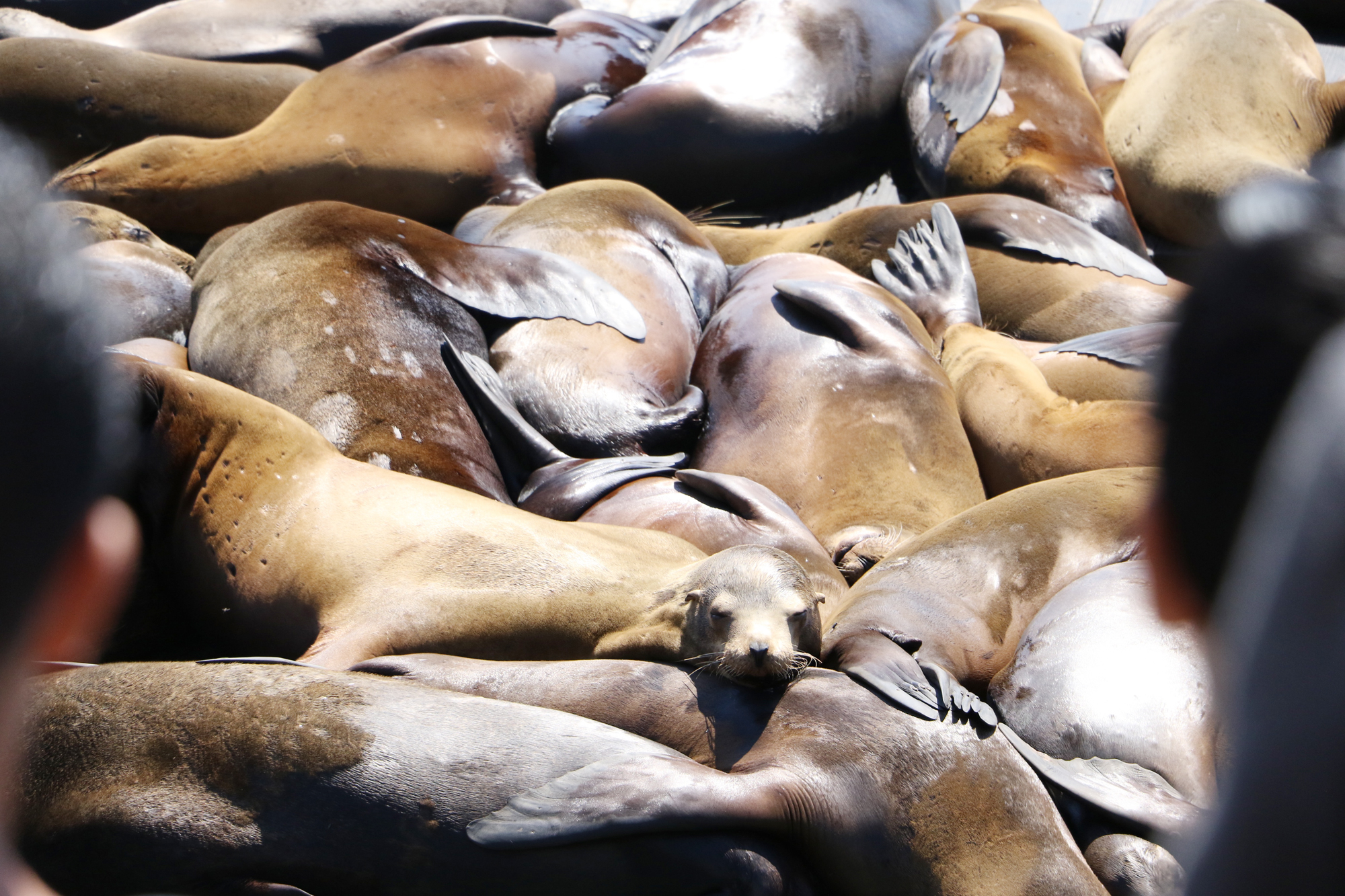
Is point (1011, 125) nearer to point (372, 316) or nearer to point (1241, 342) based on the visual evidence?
point (372, 316)

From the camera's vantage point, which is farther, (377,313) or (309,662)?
(377,313)

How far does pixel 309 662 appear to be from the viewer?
2355 millimetres

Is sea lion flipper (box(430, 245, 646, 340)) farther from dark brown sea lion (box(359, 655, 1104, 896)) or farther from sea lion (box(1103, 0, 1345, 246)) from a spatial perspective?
sea lion (box(1103, 0, 1345, 246))

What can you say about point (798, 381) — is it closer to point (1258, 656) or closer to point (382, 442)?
point (382, 442)

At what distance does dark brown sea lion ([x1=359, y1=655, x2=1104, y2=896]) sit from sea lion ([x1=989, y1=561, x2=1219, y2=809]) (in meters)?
0.27

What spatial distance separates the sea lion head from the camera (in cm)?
221

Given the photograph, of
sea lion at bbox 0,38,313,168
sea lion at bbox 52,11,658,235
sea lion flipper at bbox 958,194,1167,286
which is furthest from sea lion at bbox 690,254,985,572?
sea lion at bbox 0,38,313,168

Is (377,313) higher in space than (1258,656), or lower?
lower

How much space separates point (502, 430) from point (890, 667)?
1780 mm

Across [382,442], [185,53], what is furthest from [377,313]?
[185,53]

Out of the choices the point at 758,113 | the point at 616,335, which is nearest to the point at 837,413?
the point at 616,335

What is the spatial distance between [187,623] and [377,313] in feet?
4.11

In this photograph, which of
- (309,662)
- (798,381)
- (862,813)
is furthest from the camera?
(798,381)

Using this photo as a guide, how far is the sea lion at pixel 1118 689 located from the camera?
213cm
